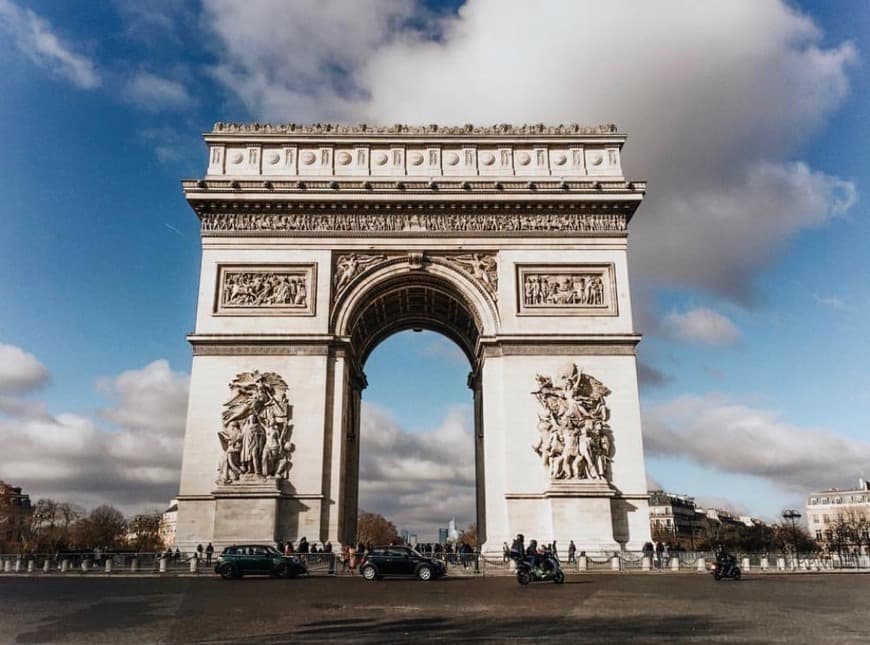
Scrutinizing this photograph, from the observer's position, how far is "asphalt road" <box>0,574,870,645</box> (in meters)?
8.80

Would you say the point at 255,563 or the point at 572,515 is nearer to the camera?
the point at 255,563

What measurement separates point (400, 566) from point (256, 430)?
8.10 m

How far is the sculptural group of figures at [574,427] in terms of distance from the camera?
25047 millimetres

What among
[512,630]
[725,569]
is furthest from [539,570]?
[512,630]

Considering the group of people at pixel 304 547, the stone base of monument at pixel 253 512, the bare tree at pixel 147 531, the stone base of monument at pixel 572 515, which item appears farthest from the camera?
the bare tree at pixel 147 531

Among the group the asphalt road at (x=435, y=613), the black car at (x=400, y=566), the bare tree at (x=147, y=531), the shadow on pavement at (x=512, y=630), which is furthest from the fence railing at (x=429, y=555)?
the bare tree at (x=147, y=531)

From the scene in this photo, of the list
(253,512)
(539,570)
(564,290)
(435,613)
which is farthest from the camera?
(564,290)

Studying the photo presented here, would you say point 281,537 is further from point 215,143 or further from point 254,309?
point 215,143

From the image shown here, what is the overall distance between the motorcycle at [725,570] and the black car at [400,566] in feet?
24.2

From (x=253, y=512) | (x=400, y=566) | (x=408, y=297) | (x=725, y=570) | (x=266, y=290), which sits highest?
(x=408, y=297)

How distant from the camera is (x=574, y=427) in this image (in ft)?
83.6

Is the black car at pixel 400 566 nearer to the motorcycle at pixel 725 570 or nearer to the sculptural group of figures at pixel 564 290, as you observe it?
the motorcycle at pixel 725 570

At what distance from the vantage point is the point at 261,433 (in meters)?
25.2

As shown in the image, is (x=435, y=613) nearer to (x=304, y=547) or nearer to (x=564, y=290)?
(x=304, y=547)
